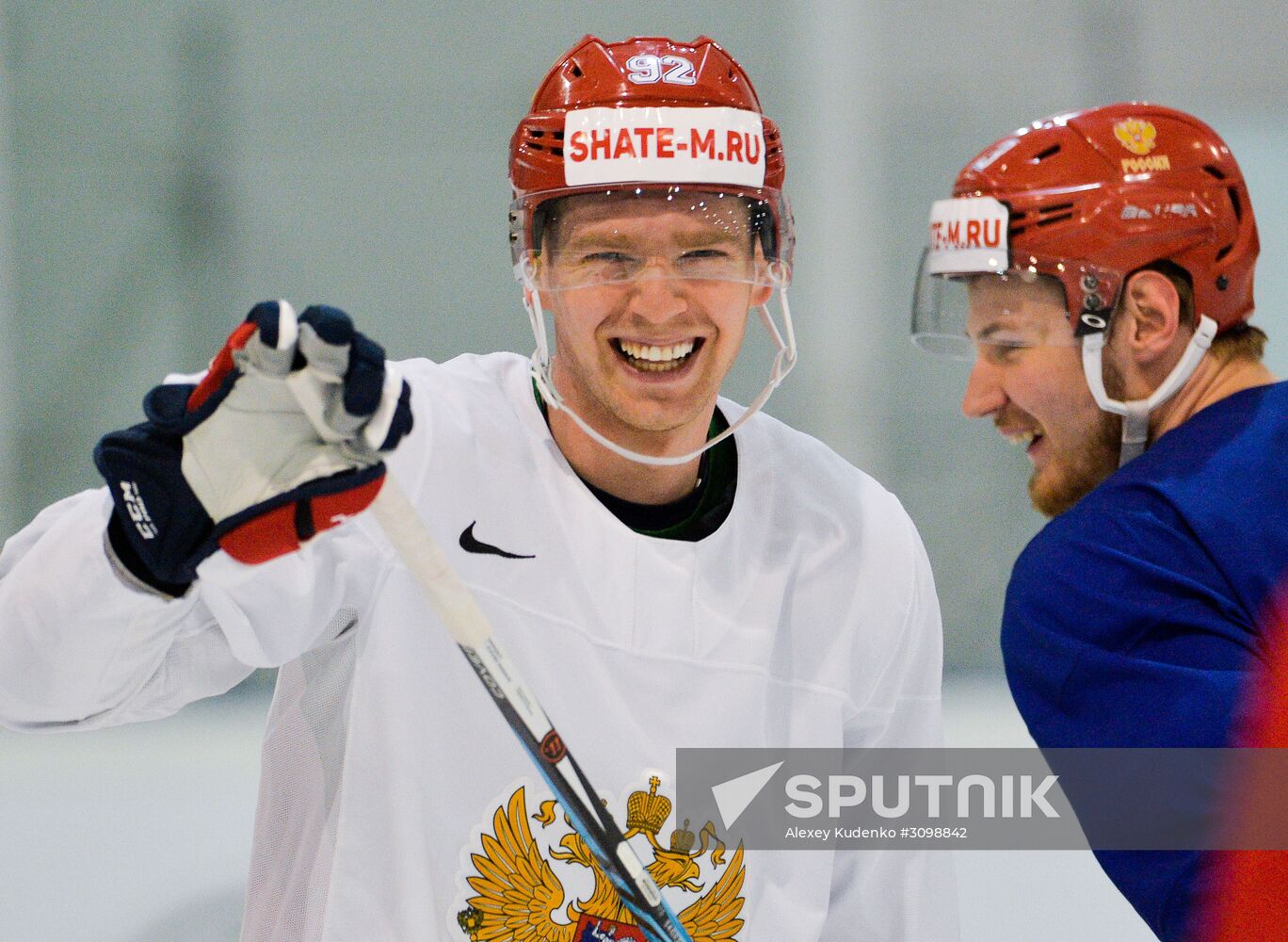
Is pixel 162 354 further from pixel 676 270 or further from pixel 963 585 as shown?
pixel 676 270

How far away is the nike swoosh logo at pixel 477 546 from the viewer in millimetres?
1598

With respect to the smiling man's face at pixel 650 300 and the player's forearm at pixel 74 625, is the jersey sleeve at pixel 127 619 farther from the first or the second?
the smiling man's face at pixel 650 300

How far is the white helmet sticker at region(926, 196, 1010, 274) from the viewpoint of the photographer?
1776 millimetres

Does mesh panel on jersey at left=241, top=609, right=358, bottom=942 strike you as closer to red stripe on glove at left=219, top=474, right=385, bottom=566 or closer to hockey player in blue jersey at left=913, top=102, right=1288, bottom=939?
red stripe on glove at left=219, top=474, right=385, bottom=566

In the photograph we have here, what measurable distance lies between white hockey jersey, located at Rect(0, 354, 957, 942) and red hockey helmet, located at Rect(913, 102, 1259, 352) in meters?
0.43

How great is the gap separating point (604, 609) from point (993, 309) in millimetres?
685

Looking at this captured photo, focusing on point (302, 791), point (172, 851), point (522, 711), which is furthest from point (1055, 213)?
point (172, 851)

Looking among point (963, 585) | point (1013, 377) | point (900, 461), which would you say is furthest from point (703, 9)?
point (1013, 377)

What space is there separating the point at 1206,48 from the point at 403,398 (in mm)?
3744

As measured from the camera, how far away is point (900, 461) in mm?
4012

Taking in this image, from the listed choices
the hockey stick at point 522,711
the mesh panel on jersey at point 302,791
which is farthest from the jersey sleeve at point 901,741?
the mesh panel on jersey at point 302,791

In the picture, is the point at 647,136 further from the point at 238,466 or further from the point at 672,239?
the point at 238,466

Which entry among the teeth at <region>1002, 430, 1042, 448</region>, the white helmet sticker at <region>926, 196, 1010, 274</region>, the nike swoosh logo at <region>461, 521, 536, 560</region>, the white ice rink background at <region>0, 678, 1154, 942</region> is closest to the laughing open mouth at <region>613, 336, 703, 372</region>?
the nike swoosh logo at <region>461, 521, 536, 560</region>

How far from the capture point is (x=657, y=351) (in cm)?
169
